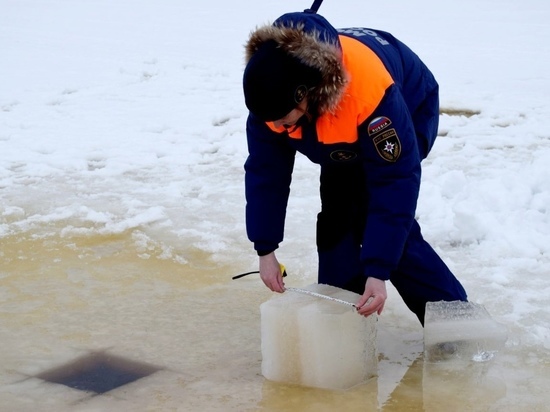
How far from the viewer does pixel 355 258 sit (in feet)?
10.2

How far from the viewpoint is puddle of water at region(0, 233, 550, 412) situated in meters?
Result: 2.79

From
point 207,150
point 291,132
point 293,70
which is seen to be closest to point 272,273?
point 291,132

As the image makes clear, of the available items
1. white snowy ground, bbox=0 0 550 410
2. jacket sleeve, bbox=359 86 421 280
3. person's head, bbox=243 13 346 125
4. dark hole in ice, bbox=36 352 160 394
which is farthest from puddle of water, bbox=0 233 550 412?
person's head, bbox=243 13 346 125

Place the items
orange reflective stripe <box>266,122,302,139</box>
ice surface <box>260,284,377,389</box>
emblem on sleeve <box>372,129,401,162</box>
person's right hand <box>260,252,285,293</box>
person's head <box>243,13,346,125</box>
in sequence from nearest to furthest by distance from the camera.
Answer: person's head <box>243,13,346,125</box>, emblem on sleeve <box>372,129,401,162</box>, orange reflective stripe <box>266,122,302,139</box>, ice surface <box>260,284,377,389</box>, person's right hand <box>260,252,285,293</box>

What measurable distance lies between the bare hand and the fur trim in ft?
1.76

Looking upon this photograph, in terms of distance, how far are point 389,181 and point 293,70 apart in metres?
0.44

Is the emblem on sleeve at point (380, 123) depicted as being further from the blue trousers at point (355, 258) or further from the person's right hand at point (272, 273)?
the person's right hand at point (272, 273)

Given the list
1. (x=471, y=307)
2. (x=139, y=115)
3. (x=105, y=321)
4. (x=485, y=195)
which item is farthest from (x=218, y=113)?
(x=471, y=307)

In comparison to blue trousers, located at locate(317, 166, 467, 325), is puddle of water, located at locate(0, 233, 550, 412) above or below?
below

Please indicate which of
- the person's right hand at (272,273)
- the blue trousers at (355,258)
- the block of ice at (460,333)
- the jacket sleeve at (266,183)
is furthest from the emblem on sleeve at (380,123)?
the block of ice at (460,333)

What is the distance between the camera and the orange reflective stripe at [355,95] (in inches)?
101

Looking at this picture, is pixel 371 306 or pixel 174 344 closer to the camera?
pixel 371 306

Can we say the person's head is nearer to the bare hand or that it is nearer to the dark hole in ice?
the bare hand

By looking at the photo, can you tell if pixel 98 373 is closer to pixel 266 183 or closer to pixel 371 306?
pixel 266 183
